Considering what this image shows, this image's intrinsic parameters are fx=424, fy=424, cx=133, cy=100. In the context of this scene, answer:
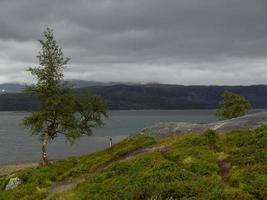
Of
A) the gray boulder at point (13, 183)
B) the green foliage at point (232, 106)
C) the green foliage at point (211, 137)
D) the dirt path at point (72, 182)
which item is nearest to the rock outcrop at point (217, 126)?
the green foliage at point (211, 137)

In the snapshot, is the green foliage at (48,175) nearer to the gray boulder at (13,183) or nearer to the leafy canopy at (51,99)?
the gray boulder at (13,183)

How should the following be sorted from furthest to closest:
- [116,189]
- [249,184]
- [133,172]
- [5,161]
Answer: [5,161] → [133,172] → [116,189] → [249,184]

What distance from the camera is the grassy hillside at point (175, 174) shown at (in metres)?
19.5

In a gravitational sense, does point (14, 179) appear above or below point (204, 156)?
below

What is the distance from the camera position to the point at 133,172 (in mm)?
26719

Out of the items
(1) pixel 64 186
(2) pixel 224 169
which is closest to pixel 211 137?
(2) pixel 224 169

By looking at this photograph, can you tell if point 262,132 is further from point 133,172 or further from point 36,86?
point 36,86

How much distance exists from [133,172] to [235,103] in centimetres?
11221

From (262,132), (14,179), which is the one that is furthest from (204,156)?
(14,179)

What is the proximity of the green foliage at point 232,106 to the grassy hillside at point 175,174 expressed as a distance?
322ft

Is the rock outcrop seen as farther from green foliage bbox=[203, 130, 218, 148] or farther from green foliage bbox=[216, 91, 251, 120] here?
green foliage bbox=[216, 91, 251, 120]

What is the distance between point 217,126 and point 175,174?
75.5 ft

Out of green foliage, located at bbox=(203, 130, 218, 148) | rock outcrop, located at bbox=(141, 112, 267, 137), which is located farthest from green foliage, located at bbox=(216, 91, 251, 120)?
green foliage, located at bbox=(203, 130, 218, 148)

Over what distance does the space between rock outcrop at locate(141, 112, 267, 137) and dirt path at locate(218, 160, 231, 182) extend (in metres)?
15.4
